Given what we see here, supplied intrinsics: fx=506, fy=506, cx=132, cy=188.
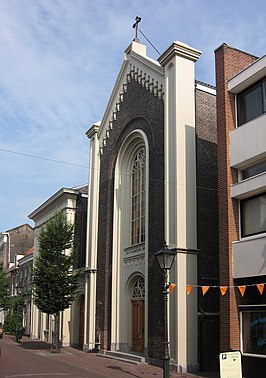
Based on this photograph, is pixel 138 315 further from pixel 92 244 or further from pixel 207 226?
pixel 207 226

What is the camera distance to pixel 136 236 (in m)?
22.8

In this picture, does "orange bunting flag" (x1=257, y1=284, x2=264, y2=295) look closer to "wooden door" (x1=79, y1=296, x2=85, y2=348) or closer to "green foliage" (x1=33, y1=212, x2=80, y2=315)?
"green foliage" (x1=33, y1=212, x2=80, y2=315)

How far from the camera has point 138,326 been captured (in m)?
21.7

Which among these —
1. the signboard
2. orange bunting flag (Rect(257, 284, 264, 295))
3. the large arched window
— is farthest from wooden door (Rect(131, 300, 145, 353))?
the signboard

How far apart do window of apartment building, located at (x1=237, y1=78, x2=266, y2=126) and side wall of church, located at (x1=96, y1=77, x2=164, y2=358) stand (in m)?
4.62

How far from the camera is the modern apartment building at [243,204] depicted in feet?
47.0

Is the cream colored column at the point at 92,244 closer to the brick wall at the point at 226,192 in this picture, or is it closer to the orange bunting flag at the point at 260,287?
the brick wall at the point at 226,192

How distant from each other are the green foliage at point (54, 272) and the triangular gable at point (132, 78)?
4.98m

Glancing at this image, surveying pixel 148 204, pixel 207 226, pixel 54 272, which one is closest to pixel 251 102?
pixel 207 226

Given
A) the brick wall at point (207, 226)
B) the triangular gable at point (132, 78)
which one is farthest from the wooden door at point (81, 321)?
the brick wall at point (207, 226)

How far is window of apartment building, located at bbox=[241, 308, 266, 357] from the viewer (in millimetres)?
14160

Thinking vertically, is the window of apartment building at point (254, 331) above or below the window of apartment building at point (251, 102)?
below

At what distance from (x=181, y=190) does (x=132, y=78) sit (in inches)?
308

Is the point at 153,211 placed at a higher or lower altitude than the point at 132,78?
lower
